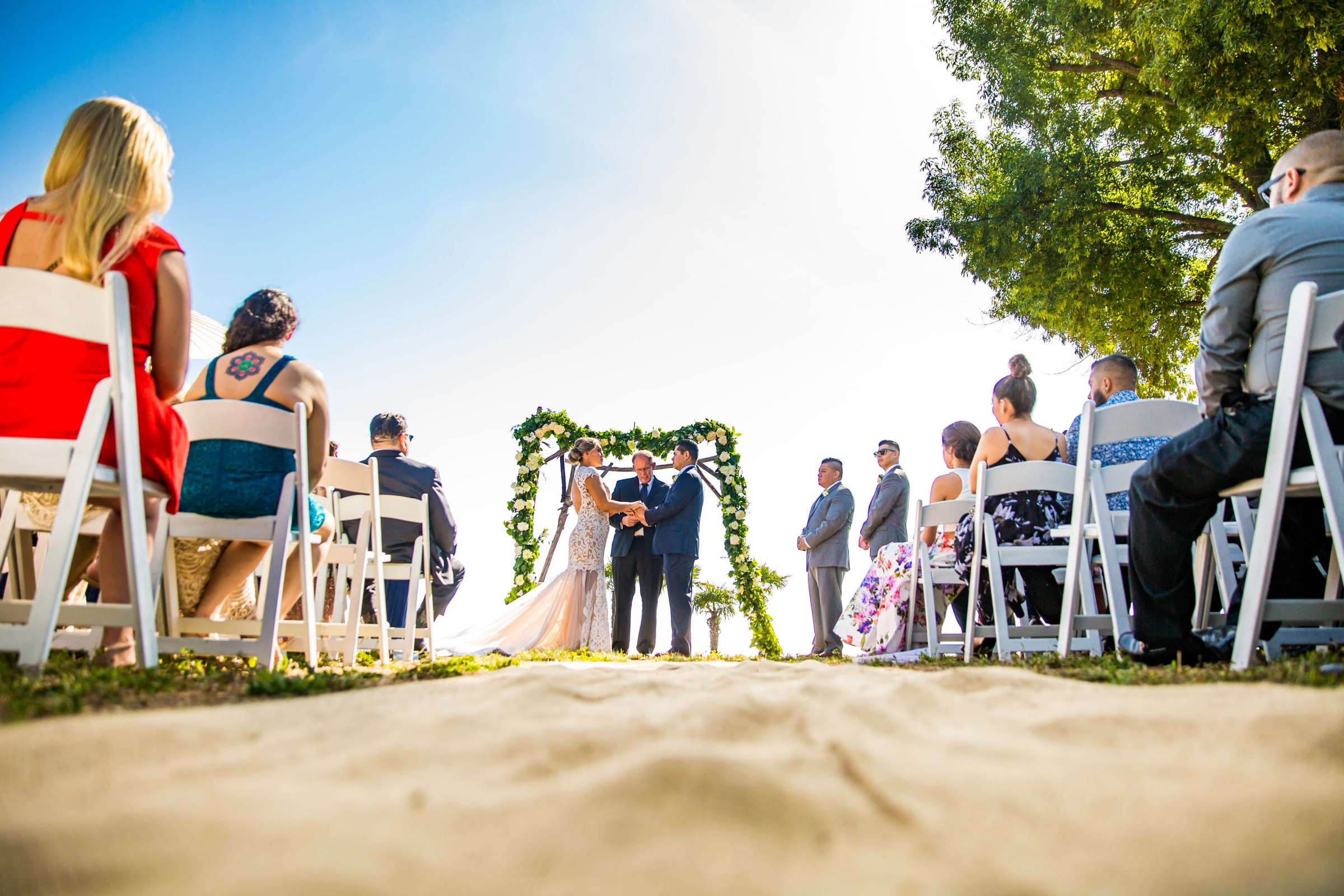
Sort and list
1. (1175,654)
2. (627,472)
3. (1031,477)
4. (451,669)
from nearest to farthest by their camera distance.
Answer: (1175,654) → (451,669) → (1031,477) → (627,472)

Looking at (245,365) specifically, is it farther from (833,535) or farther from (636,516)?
(833,535)

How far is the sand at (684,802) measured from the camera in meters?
0.74

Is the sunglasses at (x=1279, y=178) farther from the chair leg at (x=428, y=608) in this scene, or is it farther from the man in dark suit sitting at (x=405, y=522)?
the man in dark suit sitting at (x=405, y=522)

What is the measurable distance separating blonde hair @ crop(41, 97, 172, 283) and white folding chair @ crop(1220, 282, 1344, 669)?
3.33m

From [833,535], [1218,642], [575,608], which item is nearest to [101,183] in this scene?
[1218,642]

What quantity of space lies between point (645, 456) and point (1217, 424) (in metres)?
6.86

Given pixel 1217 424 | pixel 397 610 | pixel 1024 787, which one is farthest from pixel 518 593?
pixel 1024 787

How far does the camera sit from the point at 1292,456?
234 cm

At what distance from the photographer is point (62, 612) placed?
2.14m

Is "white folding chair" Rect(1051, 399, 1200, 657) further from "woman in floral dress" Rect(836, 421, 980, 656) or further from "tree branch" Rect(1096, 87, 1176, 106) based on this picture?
"tree branch" Rect(1096, 87, 1176, 106)

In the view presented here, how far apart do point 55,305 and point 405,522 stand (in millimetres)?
4650

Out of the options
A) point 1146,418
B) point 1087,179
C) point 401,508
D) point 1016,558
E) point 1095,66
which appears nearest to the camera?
point 1146,418

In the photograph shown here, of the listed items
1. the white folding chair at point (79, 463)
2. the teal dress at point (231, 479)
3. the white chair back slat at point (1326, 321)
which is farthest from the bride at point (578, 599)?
the white chair back slat at point (1326, 321)

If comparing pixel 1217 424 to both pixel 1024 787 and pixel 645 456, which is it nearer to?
pixel 1024 787
